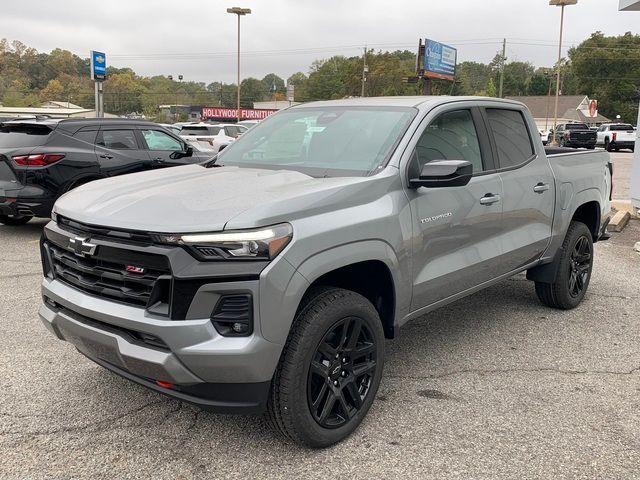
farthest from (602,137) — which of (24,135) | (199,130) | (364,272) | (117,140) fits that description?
(364,272)

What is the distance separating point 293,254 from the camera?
2691mm

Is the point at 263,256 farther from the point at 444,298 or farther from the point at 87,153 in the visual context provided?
the point at 87,153

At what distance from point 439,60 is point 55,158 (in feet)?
167

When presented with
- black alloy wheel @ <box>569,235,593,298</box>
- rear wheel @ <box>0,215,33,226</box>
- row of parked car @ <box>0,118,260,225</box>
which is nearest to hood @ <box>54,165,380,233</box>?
black alloy wheel @ <box>569,235,593,298</box>

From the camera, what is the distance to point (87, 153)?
27.2ft

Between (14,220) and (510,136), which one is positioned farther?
(14,220)

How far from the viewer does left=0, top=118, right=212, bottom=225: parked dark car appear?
776cm

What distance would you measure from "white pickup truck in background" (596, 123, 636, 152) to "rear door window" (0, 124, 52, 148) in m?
36.5

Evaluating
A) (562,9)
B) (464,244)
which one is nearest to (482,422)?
(464,244)

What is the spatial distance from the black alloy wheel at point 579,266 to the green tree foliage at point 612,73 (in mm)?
82360

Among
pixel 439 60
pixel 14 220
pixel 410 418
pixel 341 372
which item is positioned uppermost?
pixel 439 60

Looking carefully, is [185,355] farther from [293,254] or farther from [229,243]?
[293,254]

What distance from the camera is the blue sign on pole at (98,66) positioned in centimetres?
1686

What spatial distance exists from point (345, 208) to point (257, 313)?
2.62ft
